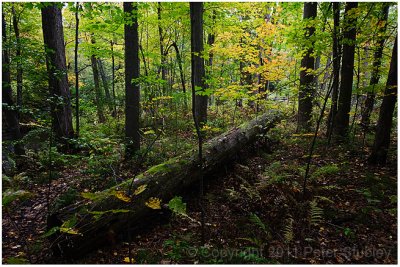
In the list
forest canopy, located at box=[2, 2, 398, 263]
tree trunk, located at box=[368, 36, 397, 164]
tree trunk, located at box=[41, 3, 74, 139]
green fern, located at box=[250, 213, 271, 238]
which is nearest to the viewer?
forest canopy, located at box=[2, 2, 398, 263]

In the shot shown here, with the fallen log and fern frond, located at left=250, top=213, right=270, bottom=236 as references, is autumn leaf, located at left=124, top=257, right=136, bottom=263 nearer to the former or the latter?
the fallen log

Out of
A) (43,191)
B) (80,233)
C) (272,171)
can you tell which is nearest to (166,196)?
(80,233)

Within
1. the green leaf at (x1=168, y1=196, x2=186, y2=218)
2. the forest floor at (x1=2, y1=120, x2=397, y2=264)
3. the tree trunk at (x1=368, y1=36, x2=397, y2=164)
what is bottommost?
the forest floor at (x1=2, y1=120, x2=397, y2=264)

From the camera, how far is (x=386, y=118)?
5.83 m

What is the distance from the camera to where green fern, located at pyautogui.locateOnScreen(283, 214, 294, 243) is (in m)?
3.94

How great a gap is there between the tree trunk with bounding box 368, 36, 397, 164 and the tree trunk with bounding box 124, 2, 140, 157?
6.50 meters

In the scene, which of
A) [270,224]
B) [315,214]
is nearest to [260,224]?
[270,224]

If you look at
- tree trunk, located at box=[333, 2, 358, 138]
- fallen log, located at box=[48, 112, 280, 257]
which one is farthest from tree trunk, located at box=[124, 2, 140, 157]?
tree trunk, located at box=[333, 2, 358, 138]

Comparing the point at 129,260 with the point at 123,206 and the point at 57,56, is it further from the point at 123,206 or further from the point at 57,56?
the point at 57,56

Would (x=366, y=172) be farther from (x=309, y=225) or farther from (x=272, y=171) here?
(x=309, y=225)

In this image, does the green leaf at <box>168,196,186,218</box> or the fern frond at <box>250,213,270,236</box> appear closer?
the green leaf at <box>168,196,186,218</box>

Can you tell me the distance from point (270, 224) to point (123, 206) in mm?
2545

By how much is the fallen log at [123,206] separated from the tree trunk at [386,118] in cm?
371

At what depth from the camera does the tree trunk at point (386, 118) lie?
5.59 m
